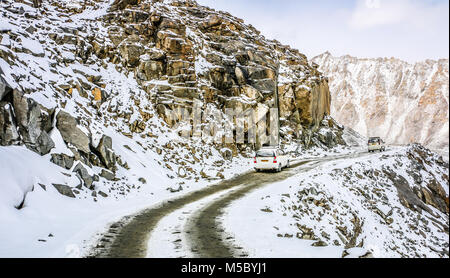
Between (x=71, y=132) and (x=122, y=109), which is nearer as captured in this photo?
(x=71, y=132)

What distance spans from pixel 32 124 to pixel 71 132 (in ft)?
6.25

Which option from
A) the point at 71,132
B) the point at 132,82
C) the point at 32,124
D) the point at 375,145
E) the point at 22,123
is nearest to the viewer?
the point at 22,123

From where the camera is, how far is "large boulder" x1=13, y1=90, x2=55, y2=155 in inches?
474

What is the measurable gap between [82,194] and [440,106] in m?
133

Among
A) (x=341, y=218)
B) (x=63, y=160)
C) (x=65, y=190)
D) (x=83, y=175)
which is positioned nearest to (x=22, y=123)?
(x=63, y=160)

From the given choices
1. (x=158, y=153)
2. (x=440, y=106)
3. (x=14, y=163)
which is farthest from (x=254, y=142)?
(x=440, y=106)

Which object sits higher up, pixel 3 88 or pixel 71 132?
pixel 3 88

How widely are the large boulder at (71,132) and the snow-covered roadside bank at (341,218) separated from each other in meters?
8.32

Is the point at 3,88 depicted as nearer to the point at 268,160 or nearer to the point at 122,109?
the point at 122,109

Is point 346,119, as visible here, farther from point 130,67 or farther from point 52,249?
point 52,249

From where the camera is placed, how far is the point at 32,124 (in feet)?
41.0

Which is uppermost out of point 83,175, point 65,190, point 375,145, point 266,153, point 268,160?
point 83,175

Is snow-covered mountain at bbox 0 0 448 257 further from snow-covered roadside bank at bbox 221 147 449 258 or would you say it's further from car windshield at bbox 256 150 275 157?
car windshield at bbox 256 150 275 157
